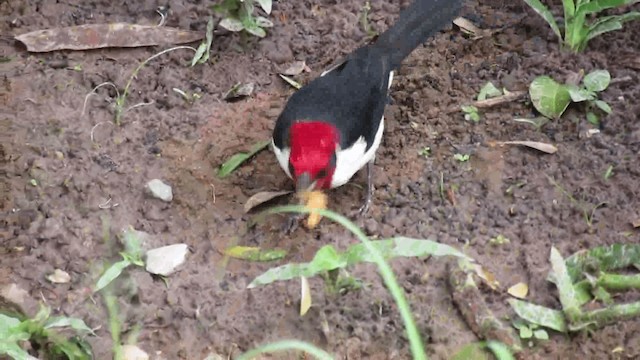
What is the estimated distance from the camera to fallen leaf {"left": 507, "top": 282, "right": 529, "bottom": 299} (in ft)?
11.0

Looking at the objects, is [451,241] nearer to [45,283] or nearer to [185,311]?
[185,311]

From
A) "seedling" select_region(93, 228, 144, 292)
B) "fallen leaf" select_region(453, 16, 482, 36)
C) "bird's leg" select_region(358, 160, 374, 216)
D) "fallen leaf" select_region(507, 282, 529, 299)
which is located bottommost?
"bird's leg" select_region(358, 160, 374, 216)

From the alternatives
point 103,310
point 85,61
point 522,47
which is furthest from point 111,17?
point 522,47

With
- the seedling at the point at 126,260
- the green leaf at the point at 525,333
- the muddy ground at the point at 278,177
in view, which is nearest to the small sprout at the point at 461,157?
the muddy ground at the point at 278,177

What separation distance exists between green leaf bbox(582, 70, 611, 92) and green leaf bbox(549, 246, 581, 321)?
44.9 inches

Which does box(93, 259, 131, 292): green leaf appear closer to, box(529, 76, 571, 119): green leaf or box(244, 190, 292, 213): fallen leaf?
box(244, 190, 292, 213): fallen leaf

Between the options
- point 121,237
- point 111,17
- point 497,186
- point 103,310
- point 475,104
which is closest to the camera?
point 103,310

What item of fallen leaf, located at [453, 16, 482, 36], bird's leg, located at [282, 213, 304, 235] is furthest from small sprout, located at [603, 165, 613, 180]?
bird's leg, located at [282, 213, 304, 235]

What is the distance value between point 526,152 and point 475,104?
1.38 feet

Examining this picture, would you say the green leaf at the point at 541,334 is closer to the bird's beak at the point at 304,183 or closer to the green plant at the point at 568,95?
the bird's beak at the point at 304,183

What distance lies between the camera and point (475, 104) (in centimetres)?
430

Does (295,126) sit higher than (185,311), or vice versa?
(295,126)

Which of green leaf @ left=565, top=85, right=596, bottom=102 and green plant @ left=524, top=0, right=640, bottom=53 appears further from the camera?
green plant @ left=524, top=0, right=640, bottom=53

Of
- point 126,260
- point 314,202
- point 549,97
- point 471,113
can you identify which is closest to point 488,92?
point 471,113
